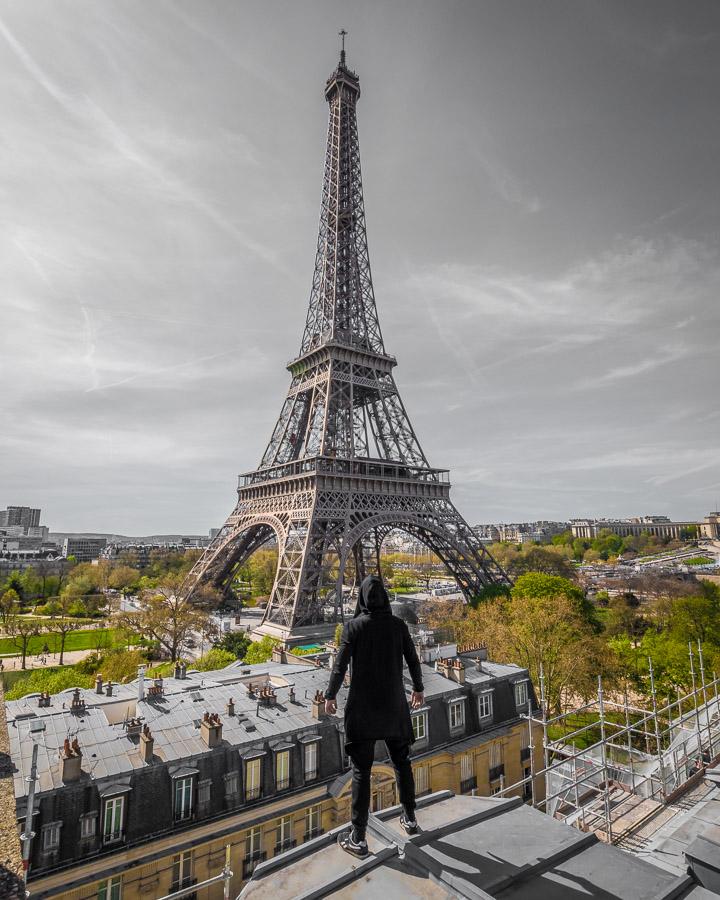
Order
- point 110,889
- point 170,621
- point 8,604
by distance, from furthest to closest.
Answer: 1. point 8,604
2. point 170,621
3. point 110,889

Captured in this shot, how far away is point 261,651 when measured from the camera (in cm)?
2928

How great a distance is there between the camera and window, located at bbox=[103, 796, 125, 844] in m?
9.87

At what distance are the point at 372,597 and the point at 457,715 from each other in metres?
12.9

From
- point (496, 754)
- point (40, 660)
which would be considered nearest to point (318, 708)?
point (496, 754)

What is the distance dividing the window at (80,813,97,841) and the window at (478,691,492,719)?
1099cm

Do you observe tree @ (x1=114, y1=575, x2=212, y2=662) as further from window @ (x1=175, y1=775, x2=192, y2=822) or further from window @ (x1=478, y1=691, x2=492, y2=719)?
window @ (x1=175, y1=775, x2=192, y2=822)

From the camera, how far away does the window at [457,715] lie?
15.4 metres

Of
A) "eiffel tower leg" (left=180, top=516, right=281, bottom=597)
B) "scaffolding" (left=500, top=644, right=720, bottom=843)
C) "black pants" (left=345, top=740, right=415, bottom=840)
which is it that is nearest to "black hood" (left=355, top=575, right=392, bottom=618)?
"black pants" (left=345, top=740, right=415, bottom=840)

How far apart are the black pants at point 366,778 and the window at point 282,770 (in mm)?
Result: 8755

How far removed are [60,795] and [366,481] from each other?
30.2 metres

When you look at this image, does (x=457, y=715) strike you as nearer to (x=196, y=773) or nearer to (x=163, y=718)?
(x=196, y=773)

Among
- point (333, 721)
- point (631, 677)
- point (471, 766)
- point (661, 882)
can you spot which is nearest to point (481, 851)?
point (661, 882)

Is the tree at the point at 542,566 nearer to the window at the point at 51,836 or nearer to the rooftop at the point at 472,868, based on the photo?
the window at the point at 51,836

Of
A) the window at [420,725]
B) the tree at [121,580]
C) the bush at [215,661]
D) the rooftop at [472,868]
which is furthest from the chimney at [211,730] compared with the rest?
the tree at [121,580]
